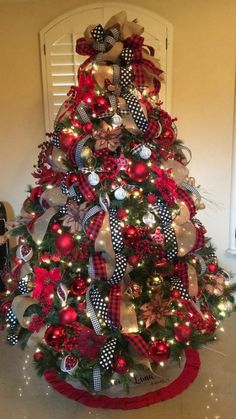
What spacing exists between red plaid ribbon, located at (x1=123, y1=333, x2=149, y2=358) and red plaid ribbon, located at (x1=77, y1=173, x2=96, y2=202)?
0.58m

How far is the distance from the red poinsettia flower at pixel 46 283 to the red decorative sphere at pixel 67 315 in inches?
3.1

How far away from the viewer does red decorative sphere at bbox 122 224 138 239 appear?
4.89ft

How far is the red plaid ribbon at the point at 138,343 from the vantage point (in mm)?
1500

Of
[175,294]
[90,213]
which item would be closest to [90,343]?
[175,294]

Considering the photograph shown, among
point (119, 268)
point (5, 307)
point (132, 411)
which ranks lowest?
point (132, 411)

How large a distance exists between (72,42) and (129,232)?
1422mm

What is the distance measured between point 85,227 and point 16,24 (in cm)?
157

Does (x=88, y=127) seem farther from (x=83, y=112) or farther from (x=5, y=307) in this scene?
(x=5, y=307)

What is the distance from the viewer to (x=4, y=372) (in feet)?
6.22

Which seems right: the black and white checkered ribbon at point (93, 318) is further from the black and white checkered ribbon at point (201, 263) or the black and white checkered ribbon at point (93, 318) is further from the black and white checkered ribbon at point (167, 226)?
the black and white checkered ribbon at point (201, 263)

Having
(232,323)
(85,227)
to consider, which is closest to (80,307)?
(85,227)

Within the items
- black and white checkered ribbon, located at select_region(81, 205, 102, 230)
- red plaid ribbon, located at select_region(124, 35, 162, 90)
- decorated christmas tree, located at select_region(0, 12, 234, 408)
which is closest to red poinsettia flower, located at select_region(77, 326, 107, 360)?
decorated christmas tree, located at select_region(0, 12, 234, 408)

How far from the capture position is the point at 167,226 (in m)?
1.56

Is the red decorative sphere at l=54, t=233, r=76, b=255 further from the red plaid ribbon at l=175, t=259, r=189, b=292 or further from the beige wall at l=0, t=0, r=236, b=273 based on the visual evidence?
the beige wall at l=0, t=0, r=236, b=273
